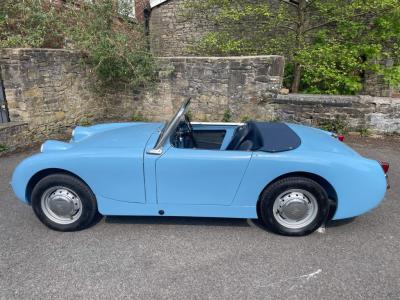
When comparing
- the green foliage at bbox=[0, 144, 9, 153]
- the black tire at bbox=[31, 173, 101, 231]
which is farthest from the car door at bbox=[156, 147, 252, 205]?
the green foliage at bbox=[0, 144, 9, 153]

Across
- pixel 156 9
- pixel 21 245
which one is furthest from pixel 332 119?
pixel 156 9

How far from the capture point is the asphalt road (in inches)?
86.7

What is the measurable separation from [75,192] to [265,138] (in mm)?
1878

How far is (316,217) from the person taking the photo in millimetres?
2799

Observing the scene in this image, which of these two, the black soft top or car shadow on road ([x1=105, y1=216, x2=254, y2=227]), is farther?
car shadow on road ([x1=105, y1=216, x2=254, y2=227])

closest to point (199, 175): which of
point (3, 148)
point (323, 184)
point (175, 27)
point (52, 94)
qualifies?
point (323, 184)

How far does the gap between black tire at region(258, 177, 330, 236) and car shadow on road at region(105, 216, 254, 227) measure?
0.33 meters

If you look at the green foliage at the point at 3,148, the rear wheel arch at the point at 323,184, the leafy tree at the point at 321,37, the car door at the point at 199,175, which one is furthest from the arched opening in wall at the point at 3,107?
the rear wheel arch at the point at 323,184

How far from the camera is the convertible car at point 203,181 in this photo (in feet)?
8.85

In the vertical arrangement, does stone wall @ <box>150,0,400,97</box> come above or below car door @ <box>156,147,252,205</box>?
above

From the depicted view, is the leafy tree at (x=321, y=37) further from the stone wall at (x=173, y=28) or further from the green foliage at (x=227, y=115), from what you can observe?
the stone wall at (x=173, y=28)

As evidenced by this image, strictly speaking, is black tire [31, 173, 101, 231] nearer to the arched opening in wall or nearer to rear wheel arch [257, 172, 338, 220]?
rear wheel arch [257, 172, 338, 220]

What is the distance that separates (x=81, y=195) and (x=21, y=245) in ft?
2.27

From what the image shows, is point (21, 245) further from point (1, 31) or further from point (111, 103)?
point (111, 103)
